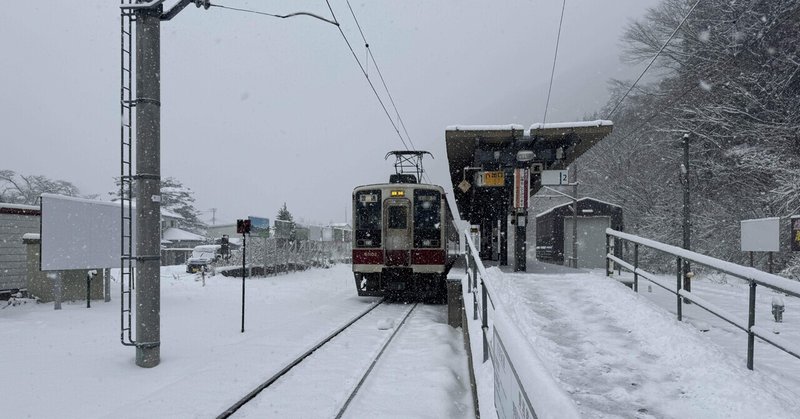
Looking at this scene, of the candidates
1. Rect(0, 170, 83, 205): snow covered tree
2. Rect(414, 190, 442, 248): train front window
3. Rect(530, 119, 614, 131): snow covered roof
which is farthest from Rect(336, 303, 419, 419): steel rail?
Rect(0, 170, 83, 205): snow covered tree

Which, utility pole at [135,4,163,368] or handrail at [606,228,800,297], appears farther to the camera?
utility pole at [135,4,163,368]

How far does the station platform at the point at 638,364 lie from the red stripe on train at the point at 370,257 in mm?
6447

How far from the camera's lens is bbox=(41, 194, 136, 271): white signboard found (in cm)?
1020

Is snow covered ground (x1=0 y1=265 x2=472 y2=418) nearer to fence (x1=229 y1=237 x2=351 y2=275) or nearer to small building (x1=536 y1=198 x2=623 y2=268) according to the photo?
fence (x1=229 y1=237 x2=351 y2=275)

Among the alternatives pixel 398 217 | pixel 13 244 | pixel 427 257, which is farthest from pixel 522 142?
pixel 13 244

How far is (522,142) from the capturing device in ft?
43.0

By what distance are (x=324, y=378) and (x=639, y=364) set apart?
11.1 ft

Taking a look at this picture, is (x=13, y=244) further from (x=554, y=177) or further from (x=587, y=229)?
(x=587, y=229)

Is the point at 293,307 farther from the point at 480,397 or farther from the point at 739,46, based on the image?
the point at 739,46

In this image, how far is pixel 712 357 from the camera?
167 inches

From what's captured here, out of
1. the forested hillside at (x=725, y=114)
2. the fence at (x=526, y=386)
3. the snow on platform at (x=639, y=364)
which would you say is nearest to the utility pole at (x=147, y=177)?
the snow on platform at (x=639, y=364)

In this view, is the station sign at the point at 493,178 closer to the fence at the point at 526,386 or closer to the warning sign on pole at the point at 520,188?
the warning sign on pole at the point at 520,188

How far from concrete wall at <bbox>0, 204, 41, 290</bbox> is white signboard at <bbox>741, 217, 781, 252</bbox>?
653 inches

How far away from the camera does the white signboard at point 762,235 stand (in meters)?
10.5
